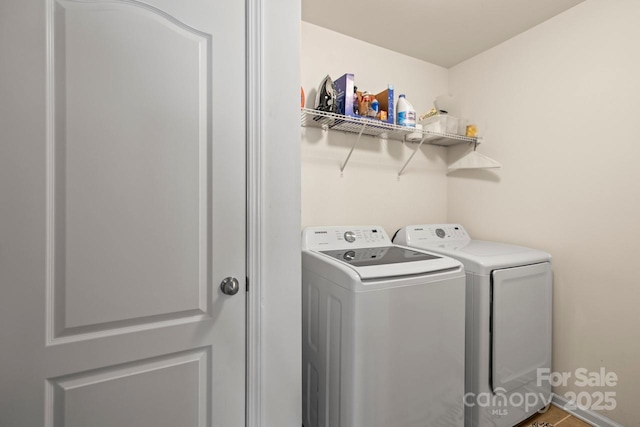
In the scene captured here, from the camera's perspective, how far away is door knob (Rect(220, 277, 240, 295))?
1004mm

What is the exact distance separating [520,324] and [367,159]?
4.72 ft

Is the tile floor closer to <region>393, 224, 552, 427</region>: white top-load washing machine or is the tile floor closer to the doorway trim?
<region>393, 224, 552, 427</region>: white top-load washing machine

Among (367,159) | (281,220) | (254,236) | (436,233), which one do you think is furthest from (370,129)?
(254,236)

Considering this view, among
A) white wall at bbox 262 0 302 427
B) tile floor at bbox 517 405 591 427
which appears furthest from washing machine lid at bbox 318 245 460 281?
tile floor at bbox 517 405 591 427

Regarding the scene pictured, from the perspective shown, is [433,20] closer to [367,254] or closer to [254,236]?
[367,254]

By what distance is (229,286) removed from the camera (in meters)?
1.01

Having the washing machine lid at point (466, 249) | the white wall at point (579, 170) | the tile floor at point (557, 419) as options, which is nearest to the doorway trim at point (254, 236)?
the washing machine lid at point (466, 249)

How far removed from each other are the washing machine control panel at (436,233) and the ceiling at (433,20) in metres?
1.42

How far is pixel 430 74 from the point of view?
2439 millimetres

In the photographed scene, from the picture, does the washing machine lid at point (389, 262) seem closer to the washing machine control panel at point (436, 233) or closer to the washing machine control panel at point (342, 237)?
the washing machine control panel at point (342, 237)

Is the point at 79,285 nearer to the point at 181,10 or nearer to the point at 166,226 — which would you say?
the point at 166,226

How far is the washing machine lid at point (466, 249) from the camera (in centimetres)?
149

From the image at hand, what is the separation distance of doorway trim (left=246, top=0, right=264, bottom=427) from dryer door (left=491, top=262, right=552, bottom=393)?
1229 mm

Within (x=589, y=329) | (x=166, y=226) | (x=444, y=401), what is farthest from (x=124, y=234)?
(x=589, y=329)
